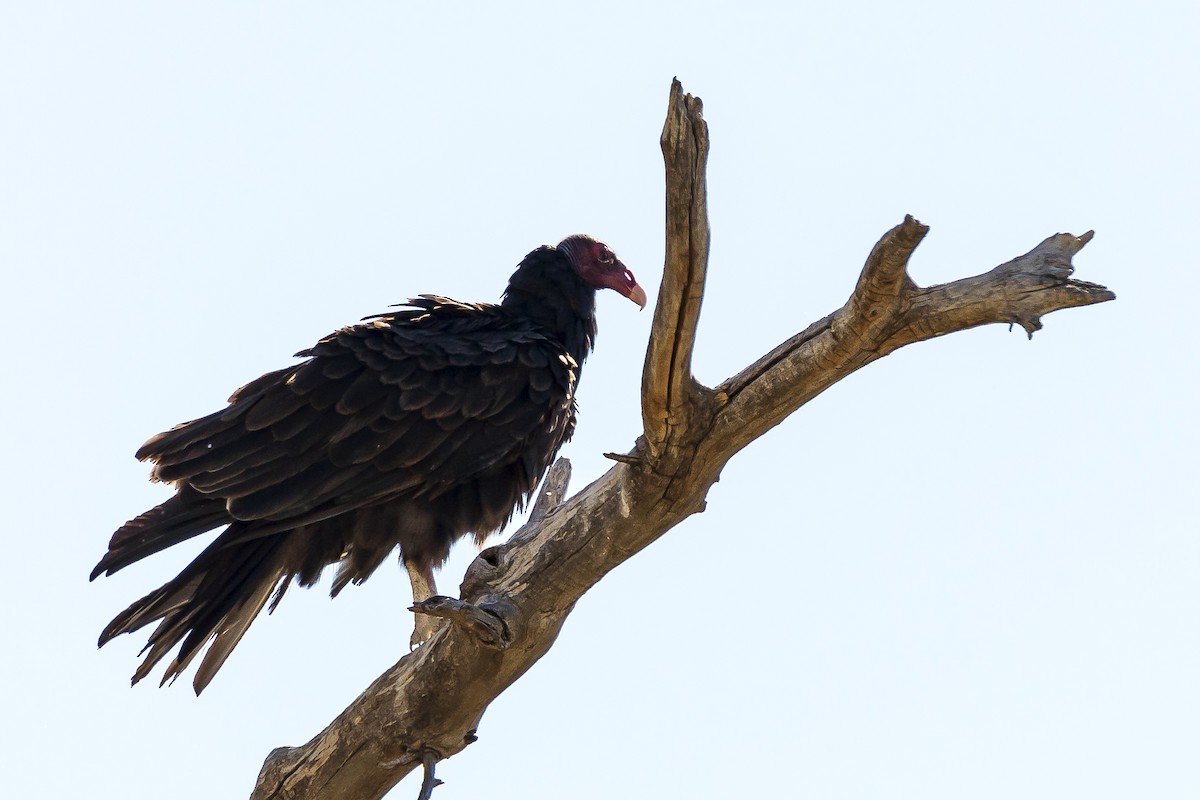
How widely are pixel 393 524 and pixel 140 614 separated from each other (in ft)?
3.25

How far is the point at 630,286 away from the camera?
6207 millimetres

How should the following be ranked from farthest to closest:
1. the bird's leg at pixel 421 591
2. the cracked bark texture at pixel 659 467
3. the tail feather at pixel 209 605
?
the bird's leg at pixel 421 591 → the tail feather at pixel 209 605 → the cracked bark texture at pixel 659 467

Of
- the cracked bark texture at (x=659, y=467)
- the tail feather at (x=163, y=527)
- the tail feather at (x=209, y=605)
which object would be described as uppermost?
the tail feather at (x=163, y=527)

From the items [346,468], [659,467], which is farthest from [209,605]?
[659,467]

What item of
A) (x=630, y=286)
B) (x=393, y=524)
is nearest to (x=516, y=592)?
(x=393, y=524)

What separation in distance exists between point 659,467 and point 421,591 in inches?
79.1

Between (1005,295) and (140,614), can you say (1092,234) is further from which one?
(140,614)

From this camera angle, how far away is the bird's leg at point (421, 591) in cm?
546

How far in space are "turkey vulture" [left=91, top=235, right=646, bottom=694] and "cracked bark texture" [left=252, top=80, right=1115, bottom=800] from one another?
76 centimetres

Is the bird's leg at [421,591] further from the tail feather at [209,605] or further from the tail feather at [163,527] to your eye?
the tail feather at [163,527]

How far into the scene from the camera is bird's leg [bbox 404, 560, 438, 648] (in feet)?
17.9

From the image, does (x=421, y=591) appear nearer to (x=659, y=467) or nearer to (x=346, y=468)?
(x=346, y=468)

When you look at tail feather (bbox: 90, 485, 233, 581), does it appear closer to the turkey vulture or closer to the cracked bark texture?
the turkey vulture

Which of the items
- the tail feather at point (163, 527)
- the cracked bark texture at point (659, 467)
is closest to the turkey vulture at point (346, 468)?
the tail feather at point (163, 527)
